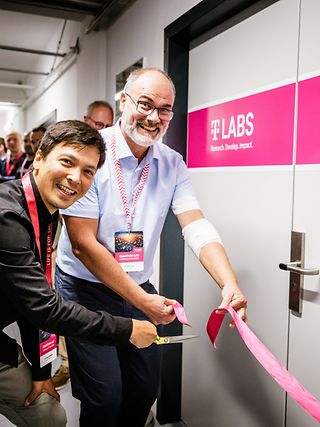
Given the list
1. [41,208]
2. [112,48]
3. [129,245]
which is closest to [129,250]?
[129,245]

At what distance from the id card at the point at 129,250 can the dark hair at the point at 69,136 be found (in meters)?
0.47

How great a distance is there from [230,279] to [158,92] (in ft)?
2.52

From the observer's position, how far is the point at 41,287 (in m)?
1.29

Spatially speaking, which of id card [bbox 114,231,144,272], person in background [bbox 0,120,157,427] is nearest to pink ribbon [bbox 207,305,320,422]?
person in background [bbox 0,120,157,427]

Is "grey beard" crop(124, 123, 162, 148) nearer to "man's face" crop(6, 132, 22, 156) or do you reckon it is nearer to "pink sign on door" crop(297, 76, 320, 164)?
"pink sign on door" crop(297, 76, 320, 164)

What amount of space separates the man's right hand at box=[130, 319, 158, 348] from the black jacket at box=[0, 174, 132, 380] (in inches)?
1.0

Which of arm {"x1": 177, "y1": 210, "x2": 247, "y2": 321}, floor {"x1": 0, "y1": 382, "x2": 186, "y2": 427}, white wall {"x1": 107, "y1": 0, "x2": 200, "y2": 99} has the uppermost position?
white wall {"x1": 107, "y1": 0, "x2": 200, "y2": 99}

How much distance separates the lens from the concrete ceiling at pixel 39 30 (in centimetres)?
343

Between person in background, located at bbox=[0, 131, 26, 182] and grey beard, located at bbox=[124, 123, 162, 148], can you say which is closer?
grey beard, located at bbox=[124, 123, 162, 148]

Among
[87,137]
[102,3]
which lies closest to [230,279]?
[87,137]

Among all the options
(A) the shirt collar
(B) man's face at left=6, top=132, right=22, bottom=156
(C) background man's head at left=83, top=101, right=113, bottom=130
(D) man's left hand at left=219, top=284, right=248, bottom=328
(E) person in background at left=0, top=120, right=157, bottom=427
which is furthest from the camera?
(B) man's face at left=6, top=132, right=22, bottom=156

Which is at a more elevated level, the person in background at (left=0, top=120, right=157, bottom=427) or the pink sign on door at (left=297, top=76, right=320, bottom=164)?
the pink sign on door at (left=297, top=76, right=320, bottom=164)

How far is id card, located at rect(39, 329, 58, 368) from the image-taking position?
1.58m

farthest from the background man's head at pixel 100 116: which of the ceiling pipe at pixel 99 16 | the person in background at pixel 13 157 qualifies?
the person in background at pixel 13 157
